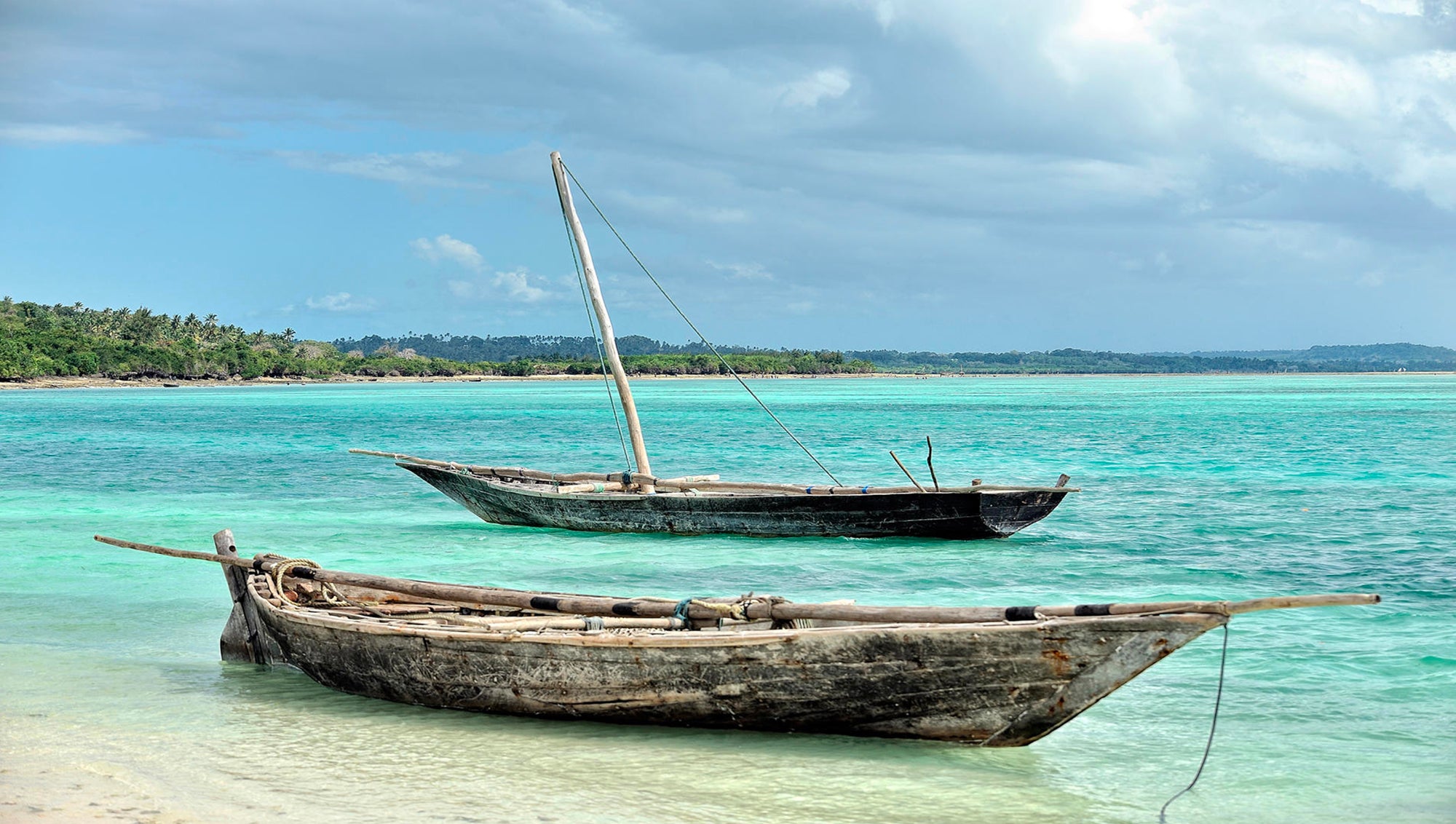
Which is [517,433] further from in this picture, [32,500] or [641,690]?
[641,690]

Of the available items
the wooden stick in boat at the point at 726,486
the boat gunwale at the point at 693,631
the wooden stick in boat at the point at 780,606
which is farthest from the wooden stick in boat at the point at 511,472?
the boat gunwale at the point at 693,631

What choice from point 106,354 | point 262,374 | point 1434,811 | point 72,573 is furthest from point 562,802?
point 262,374

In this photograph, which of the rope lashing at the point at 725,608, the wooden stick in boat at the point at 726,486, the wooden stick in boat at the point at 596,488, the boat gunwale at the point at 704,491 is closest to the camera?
the rope lashing at the point at 725,608

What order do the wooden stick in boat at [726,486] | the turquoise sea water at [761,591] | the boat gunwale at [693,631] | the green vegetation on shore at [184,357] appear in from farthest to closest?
the green vegetation on shore at [184,357] < the wooden stick in boat at [726,486] < the turquoise sea water at [761,591] < the boat gunwale at [693,631]

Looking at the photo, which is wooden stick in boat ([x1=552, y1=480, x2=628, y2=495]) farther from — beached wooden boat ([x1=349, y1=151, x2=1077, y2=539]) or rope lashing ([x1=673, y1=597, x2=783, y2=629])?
rope lashing ([x1=673, y1=597, x2=783, y2=629])

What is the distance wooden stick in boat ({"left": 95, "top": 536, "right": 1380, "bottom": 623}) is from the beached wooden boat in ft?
22.4

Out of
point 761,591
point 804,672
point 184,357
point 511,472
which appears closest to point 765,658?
point 804,672

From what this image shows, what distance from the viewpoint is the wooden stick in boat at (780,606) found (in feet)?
18.7

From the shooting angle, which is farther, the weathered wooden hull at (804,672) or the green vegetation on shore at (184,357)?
the green vegetation on shore at (184,357)

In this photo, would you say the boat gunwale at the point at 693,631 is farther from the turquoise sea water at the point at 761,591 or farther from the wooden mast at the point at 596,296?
the wooden mast at the point at 596,296

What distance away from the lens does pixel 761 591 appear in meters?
13.3

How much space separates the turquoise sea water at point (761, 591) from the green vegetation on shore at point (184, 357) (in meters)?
92.5

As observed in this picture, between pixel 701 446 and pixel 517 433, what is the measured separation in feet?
41.3

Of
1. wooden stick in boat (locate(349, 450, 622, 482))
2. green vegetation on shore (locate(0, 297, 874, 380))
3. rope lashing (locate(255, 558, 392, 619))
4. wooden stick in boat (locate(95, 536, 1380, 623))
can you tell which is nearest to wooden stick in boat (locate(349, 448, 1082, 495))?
wooden stick in boat (locate(349, 450, 622, 482))
